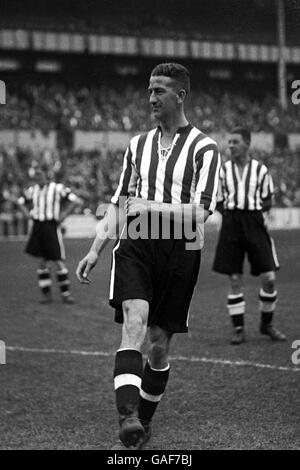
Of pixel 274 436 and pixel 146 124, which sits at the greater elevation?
pixel 146 124

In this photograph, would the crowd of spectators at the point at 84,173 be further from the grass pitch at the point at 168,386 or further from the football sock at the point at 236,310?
the football sock at the point at 236,310

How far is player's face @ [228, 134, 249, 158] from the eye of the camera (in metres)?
7.61

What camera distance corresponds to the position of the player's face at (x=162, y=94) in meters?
4.26

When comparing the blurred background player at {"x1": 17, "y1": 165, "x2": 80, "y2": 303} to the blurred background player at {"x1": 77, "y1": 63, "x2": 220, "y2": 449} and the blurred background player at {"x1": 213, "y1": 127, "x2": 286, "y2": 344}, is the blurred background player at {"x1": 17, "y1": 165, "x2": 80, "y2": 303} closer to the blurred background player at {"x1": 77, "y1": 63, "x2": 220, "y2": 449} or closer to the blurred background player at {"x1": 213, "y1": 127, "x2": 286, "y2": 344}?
the blurred background player at {"x1": 213, "y1": 127, "x2": 286, "y2": 344}

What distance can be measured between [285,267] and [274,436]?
1108cm

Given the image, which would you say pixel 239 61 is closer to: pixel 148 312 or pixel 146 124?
pixel 146 124

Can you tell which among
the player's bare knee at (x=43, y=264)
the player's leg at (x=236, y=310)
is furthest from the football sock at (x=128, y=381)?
the player's bare knee at (x=43, y=264)

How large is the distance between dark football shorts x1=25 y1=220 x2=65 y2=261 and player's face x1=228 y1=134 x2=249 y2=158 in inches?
171

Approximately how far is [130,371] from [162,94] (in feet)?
4.64

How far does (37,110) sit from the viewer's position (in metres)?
34.3

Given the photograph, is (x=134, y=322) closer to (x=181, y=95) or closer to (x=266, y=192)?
(x=181, y=95)

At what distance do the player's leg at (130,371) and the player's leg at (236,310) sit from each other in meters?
3.63

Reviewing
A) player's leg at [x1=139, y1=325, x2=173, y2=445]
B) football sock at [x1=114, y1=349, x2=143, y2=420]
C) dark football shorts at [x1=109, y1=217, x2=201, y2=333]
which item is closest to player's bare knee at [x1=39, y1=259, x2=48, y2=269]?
player's leg at [x1=139, y1=325, x2=173, y2=445]
